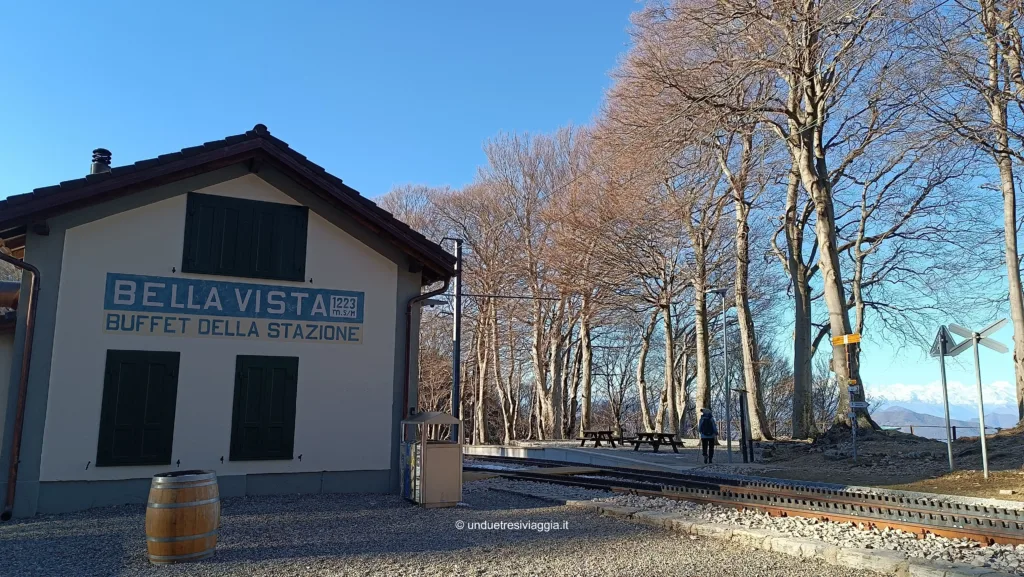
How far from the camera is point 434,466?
1071 cm

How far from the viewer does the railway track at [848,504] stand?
7.88 metres

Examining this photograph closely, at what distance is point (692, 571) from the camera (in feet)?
22.0

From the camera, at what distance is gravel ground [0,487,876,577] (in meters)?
6.80

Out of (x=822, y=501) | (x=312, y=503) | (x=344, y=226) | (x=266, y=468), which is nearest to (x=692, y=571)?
(x=822, y=501)

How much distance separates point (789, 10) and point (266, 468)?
50.2ft

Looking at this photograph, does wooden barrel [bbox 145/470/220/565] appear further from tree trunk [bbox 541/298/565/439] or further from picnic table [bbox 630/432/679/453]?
tree trunk [bbox 541/298/565/439]

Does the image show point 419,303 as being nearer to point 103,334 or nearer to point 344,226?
point 344,226

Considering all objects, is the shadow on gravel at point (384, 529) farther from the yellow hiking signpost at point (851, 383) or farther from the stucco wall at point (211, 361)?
the yellow hiking signpost at point (851, 383)

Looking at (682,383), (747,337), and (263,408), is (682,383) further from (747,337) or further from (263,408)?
(263,408)

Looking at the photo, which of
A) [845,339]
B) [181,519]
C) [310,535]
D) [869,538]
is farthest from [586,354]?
[181,519]

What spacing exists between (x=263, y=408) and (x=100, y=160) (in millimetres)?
5638

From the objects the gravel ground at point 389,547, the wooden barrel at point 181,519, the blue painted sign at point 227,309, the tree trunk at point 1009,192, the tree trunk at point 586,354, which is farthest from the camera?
the tree trunk at point 586,354

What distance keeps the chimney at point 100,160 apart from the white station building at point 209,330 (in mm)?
59

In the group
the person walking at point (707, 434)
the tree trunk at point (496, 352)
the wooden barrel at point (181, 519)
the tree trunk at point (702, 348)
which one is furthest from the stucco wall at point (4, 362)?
the tree trunk at point (496, 352)
